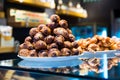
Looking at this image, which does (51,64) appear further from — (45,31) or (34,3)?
(34,3)

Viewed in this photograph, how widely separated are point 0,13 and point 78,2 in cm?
296

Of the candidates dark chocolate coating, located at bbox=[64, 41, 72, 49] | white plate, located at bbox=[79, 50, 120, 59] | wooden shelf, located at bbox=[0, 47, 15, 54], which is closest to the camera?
dark chocolate coating, located at bbox=[64, 41, 72, 49]

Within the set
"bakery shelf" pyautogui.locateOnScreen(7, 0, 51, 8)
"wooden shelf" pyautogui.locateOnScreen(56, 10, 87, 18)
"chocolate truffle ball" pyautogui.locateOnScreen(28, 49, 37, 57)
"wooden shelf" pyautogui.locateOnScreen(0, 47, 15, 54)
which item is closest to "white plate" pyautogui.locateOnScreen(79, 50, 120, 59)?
"chocolate truffle ball" pyautogui.locateOnScreen(28, 49, 37, 57)

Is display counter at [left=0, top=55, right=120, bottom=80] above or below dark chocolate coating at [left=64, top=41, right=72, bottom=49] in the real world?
below

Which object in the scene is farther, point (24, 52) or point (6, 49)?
point (6, 49)

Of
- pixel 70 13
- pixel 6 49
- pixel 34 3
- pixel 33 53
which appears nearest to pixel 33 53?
pixel 33 53

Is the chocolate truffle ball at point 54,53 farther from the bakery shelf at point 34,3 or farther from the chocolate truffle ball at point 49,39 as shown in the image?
the bakery shelf at point 34,3

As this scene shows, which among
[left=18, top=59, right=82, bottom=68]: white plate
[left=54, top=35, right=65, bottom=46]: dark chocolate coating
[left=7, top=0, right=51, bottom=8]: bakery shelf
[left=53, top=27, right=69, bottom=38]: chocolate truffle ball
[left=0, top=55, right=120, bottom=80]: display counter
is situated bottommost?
[left=0, top=55, right=120, bottom=80]: display counter

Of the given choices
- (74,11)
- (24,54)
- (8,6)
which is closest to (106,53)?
(24,54)

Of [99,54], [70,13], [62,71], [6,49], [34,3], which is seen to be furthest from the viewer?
[70,13]

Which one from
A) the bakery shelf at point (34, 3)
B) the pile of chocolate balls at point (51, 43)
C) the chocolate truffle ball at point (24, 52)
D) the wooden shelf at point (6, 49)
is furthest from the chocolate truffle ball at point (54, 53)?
the bakery shelf at point (34, 3)

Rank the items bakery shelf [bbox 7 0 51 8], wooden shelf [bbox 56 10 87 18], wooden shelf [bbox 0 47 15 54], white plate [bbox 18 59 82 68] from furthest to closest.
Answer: wooden shelf [bbox 56 10 87 18], bakery shelf [bbox 7 0 51 8], wooden shelf [bbox 0 47 15 54], white plate [bbox 18 59 82 68]

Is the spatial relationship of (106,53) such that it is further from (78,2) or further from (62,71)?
(78,2)

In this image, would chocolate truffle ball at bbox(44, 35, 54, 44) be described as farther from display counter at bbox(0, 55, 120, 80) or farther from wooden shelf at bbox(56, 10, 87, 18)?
wooden shelf at bbox(56, 10, 87, 18)
